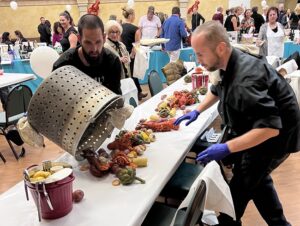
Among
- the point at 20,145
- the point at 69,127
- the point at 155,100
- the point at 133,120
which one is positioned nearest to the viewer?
the point at 69,127

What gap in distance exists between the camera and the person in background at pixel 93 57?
156 centimetres

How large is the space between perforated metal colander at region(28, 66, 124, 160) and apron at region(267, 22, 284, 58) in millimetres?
3761

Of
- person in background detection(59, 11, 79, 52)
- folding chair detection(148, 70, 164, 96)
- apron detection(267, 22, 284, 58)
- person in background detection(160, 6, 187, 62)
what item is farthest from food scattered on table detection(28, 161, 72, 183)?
person in background detection(160, 6, 187, 62)

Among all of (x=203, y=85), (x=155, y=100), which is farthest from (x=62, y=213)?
(x=203, y=85)

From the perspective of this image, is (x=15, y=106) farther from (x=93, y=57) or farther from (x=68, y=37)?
(x=93, y=57)

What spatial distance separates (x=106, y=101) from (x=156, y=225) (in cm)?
62

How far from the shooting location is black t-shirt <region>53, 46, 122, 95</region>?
1.68 m

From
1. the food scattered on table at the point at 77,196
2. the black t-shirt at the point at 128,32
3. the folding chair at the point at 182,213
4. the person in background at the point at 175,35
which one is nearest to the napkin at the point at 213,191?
the folding chair at the point at 182,213

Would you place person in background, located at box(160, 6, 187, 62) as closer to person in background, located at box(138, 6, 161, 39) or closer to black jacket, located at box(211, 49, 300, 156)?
person in background, located at box(138, 6, 161, 39)

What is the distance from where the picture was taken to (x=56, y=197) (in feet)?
3.45

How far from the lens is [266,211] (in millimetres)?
1781

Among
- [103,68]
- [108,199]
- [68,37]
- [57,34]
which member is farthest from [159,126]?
[57,34]

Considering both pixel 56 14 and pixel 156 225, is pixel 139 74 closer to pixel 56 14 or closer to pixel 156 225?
pixel 156 225

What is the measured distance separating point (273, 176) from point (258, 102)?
1.58 meters
